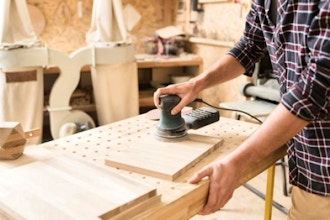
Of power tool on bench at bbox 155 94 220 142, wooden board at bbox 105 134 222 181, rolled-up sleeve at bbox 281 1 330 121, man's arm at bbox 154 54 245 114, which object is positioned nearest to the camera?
rolled-up sleeve at bbox 281 1 330 121

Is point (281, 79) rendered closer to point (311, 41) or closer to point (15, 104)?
point (311, 41)

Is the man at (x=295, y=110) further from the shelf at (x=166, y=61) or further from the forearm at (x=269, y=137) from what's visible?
the shelf at (x=166, y=61)

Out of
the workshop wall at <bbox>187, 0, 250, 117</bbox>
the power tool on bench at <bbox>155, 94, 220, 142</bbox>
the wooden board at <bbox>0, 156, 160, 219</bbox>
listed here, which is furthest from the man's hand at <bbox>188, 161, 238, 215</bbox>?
the workshop wall at <bbox>187, 0, 250, 117</bbox>

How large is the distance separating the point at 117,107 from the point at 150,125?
1.39 m

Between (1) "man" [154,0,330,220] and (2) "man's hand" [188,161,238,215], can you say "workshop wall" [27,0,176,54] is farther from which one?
(2) "man's hand" [188,161,238,215]

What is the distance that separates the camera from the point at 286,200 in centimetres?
215

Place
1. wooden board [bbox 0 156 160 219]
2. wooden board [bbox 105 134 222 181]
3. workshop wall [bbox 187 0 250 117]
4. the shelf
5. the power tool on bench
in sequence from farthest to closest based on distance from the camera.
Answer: the shelf → workshop wall [bbox 187 0 250 117] → the power tool on bench → wooden board [bbox 105 134 222 181] → wooden board [bbox 0 156 160 219]

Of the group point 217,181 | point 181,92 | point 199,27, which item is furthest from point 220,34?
point 217,181

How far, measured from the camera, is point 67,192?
703 millimetres

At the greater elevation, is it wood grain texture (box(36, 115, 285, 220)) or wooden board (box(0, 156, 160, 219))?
wooden board (box(0, 156, 160, 219))

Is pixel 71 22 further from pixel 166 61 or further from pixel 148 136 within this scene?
pixel 148 136

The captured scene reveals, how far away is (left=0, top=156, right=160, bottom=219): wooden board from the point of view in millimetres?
642

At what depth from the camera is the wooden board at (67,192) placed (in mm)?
642

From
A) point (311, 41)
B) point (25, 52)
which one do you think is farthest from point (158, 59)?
point (311, 41)
